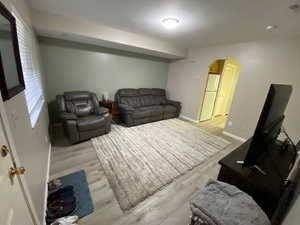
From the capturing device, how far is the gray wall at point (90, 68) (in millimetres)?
3162

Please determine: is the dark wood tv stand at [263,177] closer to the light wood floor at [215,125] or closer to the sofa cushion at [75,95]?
the light wood floor at [215,125]

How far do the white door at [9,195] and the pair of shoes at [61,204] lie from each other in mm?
698

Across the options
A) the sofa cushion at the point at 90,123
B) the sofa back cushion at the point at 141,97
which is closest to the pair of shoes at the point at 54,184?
the sofa cushion at the point at 90,123

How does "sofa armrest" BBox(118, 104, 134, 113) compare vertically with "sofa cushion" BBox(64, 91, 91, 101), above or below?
below

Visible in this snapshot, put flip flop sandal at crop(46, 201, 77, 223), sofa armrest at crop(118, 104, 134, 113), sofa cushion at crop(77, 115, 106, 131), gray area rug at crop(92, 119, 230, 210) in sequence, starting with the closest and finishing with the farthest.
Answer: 1. flip flop sandal at crop(46, 201, 77, 223)
2. gray area rug at crop(92, 119, 230, 210)
3. sofa cushion at crop(77, 115, 106, 131)
4. sofa armrest at crop(118, 104, 134, 113)

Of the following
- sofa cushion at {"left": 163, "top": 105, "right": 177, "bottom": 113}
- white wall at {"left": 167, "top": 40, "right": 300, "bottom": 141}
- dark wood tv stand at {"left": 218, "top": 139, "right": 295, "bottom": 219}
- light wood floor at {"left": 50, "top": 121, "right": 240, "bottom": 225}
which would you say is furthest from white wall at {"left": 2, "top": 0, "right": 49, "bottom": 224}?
white wall at {"left": 167, "top": 40, "right": 300, "bottom": 141}

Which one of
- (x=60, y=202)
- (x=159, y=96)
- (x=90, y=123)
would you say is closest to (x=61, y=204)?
(x=60, y=202)

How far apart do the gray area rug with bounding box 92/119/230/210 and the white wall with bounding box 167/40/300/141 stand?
0.92 meters

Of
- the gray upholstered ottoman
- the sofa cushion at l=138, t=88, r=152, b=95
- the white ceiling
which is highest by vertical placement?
the white ceiling

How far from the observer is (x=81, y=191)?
1681 mm

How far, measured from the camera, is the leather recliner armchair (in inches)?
103

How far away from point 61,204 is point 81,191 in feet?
0.76

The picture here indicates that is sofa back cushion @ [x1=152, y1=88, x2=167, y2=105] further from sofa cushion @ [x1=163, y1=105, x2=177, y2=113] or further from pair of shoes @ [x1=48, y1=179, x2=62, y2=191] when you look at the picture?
pair of shoes @ [x1=48, y1=179, x2=62, y2=191]

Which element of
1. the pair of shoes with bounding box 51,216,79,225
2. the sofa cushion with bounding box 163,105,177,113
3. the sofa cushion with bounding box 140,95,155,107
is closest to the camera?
the pair of shoes with bounding box 51,216,79,225
